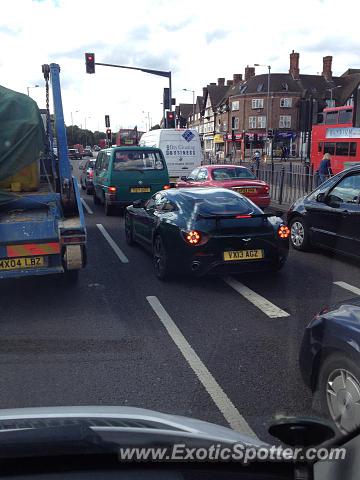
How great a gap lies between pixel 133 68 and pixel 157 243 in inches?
785

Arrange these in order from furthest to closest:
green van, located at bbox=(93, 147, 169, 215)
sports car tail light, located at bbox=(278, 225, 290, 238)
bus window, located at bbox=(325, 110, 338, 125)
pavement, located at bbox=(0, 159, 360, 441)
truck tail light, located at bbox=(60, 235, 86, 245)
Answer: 1. bus window, located at bbox=(325, 110, 338, 125)
2. green van, located at bbox=(93, 147, 169, 215)
3. sports car tail light, located at bbox=(278, 225, 290, 238)
4. truck tail light, located at bbox=(60, 235, 86, 245)
5. pavement, located at bbox=(0, 159, 360, 441)

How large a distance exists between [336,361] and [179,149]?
17818mm

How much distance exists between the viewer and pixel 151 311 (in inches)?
223

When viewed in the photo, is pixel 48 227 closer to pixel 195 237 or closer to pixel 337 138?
pixel 195 237

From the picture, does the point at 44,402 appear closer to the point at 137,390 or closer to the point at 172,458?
the point at 137,390

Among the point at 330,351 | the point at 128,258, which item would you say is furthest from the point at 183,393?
the point at 128,258

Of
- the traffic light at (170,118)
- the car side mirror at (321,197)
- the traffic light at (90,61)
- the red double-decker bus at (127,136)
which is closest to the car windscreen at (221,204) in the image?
the car side mirror at (321,197)

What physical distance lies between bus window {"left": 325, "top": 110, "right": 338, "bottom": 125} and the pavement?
18.1 meters

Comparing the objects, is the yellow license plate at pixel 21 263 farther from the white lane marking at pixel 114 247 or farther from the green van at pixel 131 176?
the green van at pixel 131 176

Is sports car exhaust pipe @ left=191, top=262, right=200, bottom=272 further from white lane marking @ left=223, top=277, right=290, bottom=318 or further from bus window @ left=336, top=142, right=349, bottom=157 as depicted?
bus window @ left=336, top=142, right=349, bottom=157

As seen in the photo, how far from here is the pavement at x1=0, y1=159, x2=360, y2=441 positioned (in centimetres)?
362

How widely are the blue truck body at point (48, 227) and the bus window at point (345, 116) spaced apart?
19.1 metres

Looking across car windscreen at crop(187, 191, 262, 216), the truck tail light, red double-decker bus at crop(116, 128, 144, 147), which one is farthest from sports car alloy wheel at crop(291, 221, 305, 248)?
red double-decker bus at crop(116, 128, 144, 147)

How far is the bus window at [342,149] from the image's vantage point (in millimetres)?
21964
